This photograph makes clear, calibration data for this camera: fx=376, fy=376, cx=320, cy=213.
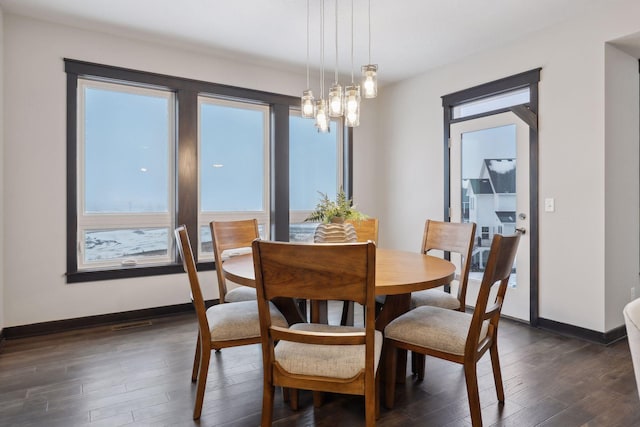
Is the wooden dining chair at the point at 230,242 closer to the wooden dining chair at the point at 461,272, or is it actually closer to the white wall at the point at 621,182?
the wooden dining chair at the point at 461,272

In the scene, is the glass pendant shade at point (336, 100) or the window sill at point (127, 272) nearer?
the glass pendant shade at point (336, 100)

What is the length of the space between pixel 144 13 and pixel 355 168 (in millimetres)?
2788

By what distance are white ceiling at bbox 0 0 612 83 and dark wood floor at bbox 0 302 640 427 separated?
8.57 feet

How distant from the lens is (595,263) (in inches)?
116

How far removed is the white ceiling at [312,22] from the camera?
9.43 feet

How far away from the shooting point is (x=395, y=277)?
1.82 m

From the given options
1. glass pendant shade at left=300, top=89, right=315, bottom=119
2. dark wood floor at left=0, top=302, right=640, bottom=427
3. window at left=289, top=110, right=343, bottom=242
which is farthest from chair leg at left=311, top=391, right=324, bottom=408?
window at left=289, top=110, right=343, bottom=242

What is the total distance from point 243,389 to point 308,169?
2856mm

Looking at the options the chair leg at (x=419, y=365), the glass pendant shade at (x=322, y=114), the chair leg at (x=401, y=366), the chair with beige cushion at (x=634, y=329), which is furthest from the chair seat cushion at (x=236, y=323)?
the chair with beige cushion at (x=634, y=329)

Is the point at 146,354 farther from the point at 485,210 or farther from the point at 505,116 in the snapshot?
the point at 505,116

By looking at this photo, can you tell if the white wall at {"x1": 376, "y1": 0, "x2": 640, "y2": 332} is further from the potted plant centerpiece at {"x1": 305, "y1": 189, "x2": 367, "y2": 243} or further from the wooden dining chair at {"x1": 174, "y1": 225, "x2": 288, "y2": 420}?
the wooden dining chair at {"x1": 174, "y1": 225, "x2": 288, "y2": 420}

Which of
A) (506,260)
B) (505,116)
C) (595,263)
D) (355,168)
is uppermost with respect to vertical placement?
(505,116)

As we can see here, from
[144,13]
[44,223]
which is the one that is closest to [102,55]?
[144,13]

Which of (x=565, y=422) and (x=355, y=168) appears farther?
(x=355, y=168)
